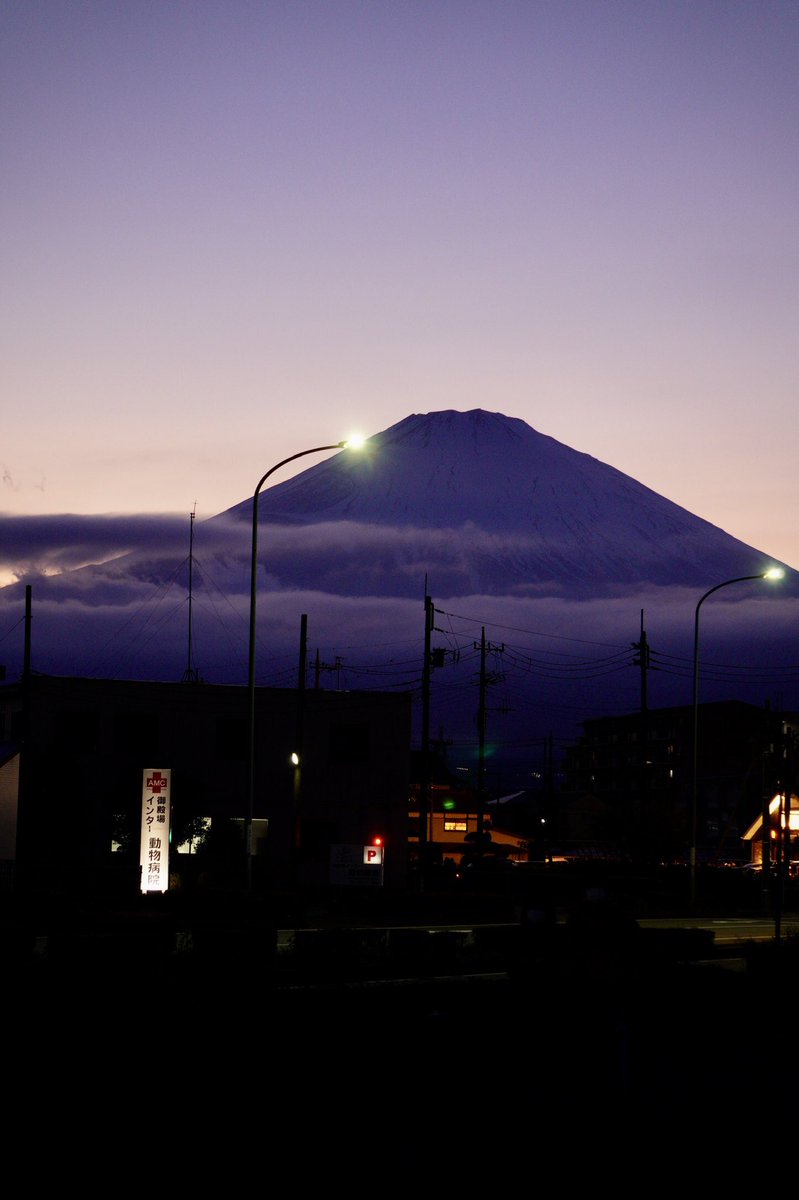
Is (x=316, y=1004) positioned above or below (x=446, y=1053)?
below

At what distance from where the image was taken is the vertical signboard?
39.1 m

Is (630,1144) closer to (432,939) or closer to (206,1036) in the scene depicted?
(206,1036)

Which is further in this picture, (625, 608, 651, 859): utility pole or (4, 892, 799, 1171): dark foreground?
(625, 608, 651, 859): utility pole

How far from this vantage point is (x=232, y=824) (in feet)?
200

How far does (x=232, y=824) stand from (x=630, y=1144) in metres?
51.6

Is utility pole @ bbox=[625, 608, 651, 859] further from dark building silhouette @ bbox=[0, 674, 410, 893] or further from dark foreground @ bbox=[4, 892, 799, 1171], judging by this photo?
dark foreground @ bbox=[4, 892, 799, 1171]

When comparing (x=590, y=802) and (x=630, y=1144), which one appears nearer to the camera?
(x=630, y=1144)

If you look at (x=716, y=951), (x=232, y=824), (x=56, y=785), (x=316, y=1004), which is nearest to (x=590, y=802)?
(x=232, y=824)

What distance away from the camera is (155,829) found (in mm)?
39156

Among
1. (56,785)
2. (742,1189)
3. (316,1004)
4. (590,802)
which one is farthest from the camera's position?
(590,802)

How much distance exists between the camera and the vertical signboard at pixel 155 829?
39094mm

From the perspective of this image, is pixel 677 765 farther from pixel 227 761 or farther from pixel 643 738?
pixel 227 761

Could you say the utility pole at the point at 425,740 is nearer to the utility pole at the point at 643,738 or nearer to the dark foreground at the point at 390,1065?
the utility pole at the point at 643,738

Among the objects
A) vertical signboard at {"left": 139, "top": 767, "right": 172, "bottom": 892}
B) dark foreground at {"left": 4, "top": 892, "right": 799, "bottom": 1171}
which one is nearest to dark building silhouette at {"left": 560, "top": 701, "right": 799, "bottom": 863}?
vertical signboard at {"left": 139, "top": 767, "right": 172, "bottom": 892}
